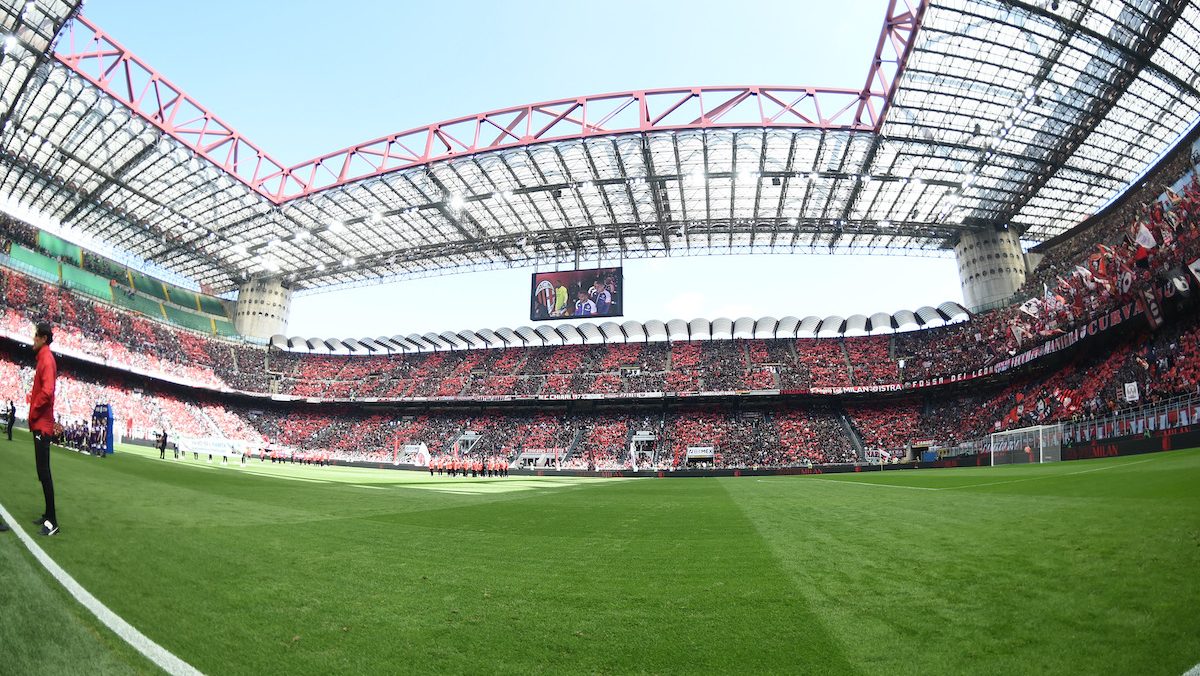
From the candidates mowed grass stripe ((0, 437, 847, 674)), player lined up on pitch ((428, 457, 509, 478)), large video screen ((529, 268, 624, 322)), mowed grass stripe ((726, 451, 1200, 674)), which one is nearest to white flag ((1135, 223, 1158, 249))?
mowed grass stripe ((726, 451, 1200, 674))

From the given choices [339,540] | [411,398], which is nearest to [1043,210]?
[339,540]

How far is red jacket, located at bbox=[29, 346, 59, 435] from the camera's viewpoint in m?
4.85

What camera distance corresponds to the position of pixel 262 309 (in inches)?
2174

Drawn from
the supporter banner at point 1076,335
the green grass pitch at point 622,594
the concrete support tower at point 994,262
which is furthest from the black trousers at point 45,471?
the concrete support tower at point 994,262

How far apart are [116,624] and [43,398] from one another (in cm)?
362

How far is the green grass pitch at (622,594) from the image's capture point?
2383mm

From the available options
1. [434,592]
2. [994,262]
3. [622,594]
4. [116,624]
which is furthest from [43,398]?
[994,262]

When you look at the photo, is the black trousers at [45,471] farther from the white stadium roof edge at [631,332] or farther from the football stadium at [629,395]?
the white stadium roof edge at [631,332]

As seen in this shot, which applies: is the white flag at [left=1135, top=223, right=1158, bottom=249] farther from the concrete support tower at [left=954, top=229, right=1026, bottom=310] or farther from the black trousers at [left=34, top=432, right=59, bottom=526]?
the black trousers at [left=34, top=432, right=59, bottom=526]

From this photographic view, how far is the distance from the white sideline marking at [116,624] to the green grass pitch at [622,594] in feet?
0.17

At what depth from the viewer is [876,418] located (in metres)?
42.9

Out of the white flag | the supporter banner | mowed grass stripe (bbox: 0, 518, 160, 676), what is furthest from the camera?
the supporter banner

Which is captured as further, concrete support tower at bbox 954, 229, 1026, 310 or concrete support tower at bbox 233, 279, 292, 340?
concrete support tower at bbox 233, 279, 292, 340

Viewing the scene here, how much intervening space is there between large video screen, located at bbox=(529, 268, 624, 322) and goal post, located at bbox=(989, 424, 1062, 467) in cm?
2368
